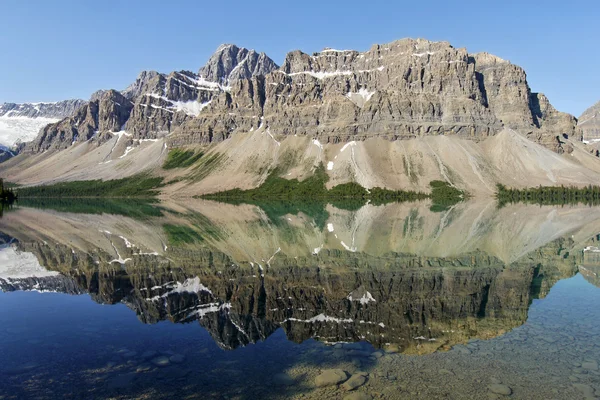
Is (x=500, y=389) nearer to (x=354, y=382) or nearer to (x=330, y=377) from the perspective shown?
(x=354, y=382)

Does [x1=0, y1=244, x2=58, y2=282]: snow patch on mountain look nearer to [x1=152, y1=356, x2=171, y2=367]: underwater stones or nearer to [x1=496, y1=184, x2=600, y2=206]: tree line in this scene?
[x1=152, y1=356, x2=171, y2=367]: underwater stones

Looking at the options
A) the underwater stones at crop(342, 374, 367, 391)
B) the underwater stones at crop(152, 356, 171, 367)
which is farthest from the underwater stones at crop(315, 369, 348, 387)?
the underwater stones at crop(152, 356, 171, 367)

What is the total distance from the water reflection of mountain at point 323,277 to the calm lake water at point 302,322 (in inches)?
7.9

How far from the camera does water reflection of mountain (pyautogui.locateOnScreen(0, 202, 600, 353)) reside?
26.8 meters

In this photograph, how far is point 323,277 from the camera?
1547 inches

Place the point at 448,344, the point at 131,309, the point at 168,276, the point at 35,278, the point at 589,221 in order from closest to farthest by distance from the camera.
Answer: the point at 448,344 < the point at 131,309 < the point at 168,276 < the point at 35,278 < the point at 589,221

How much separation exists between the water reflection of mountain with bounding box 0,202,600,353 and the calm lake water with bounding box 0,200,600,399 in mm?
201

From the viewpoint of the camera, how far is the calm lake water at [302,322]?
19328mm

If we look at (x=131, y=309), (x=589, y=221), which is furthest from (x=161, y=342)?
(x=589, y=221)

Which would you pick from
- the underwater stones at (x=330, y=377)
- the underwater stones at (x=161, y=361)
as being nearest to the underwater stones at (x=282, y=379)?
the underwater stones at (x=330, y=377)

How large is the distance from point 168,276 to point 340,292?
16.5 metres

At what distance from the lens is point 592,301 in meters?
33.3

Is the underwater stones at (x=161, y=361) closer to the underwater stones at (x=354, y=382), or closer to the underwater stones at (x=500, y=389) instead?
the underwater stones at (x=354, y=382)

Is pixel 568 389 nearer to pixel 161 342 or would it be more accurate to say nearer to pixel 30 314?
pixel 161 342
